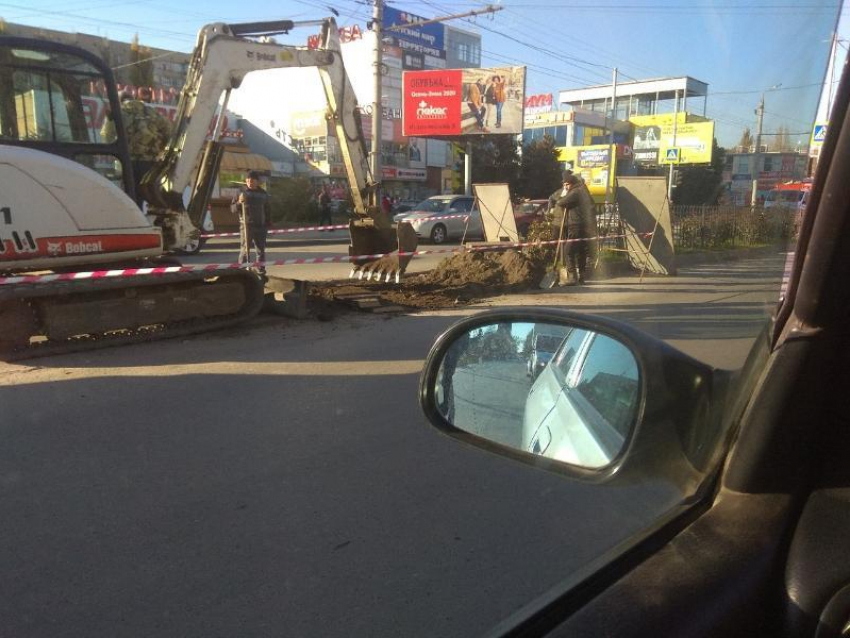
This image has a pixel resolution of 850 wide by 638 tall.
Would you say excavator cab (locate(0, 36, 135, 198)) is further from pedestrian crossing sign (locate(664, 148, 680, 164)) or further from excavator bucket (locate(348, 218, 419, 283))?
pedestrian crossing sign (locate(664, 148, 680, 164))

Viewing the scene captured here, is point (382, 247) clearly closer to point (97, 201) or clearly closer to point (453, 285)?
point (453, 285)

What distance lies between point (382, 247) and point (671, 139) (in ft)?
31.9

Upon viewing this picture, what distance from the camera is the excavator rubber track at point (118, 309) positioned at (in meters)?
6.71

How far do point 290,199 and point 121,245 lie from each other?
24.9 metres

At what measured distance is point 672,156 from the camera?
8.36 ft

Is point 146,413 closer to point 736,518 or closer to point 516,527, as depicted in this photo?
point 516,527

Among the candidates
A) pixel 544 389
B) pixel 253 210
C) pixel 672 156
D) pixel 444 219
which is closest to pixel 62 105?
pixel 253 210

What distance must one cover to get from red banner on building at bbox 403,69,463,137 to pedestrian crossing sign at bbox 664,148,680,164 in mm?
32781

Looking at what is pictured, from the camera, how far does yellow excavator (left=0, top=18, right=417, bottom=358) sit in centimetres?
673

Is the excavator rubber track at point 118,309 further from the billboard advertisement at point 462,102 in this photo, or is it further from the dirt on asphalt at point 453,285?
the billboard advertisement at point 462,102

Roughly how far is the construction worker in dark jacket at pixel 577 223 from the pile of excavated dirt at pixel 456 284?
61 cm

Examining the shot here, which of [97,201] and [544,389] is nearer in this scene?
[544,389]

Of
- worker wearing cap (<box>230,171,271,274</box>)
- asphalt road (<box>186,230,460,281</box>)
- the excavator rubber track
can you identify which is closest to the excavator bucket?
asphalt road (<box>186,230,460,281</box>)

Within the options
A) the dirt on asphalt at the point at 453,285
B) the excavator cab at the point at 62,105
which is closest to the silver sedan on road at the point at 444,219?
the dirt on asphalt at the point at 453,285
